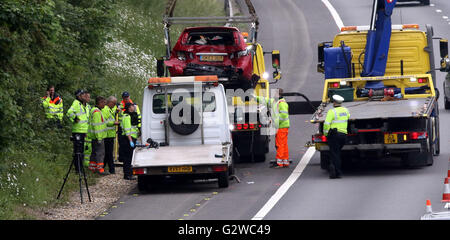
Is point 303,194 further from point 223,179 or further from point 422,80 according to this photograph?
point 422,80

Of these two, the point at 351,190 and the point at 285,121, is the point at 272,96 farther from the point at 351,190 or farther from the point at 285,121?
the point at 351,190

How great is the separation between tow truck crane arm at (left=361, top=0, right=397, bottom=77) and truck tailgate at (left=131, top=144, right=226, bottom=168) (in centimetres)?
524

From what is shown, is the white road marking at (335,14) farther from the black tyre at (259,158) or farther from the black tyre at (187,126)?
the black tyre at (187,126)

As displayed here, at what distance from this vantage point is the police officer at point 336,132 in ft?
64.5

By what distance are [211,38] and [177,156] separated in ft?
18.5

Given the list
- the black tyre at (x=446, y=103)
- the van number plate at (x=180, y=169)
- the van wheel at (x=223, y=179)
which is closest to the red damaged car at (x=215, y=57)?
the van wheel at (x=223, y=179)

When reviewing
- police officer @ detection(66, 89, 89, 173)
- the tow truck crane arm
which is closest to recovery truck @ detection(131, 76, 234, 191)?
police officer @ detection(66, 89, 89, 173)

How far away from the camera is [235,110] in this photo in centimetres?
2233

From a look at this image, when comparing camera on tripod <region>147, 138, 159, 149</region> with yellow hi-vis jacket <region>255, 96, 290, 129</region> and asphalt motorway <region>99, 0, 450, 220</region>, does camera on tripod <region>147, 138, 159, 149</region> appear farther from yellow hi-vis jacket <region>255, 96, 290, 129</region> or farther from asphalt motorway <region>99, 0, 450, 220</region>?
yellow hi-vis jacket <region>255, 96, 290, 129</region>

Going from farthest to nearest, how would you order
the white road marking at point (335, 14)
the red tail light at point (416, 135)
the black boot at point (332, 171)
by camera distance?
the white road marking at point (335, 14) < the black boot at point (332, 171) < the red tail light at point (416, 135)

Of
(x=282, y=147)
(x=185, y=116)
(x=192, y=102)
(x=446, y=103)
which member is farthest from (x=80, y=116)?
(x=446, y=103)

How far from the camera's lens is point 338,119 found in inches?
774

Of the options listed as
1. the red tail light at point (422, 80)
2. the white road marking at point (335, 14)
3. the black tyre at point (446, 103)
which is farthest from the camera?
the white road marking at point (335, 14)

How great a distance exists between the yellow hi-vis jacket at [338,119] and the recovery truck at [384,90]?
277 millimetres
